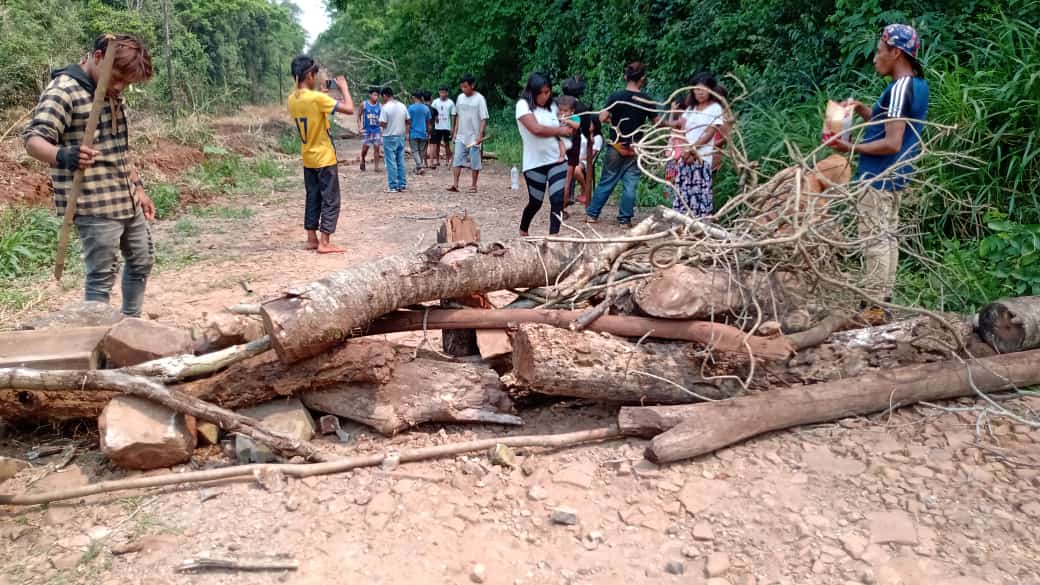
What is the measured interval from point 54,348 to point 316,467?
4.67 ft

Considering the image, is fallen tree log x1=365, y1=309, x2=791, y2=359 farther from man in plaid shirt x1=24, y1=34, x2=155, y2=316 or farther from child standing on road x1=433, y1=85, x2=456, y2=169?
child standing on road x1=433, y1=85, x2=456, y2=169

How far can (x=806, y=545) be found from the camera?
2287 mm

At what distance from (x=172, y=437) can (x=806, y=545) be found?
245cm

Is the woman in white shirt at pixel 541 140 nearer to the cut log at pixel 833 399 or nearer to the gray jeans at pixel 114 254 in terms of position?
the gray jeans at pixel 114 254

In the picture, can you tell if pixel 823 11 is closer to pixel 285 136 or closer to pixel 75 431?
pixel 75 431

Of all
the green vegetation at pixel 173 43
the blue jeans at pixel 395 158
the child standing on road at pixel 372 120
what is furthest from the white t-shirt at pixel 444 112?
the green vegetation at pixel 173 43

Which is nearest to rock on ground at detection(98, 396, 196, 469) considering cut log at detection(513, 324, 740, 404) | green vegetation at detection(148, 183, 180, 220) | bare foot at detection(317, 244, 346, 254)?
cut log at detection(513, 324, 740, 404)

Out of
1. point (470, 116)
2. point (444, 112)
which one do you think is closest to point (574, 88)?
point (470, 116)

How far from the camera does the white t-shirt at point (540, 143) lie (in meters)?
5.95

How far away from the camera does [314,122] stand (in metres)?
6.12

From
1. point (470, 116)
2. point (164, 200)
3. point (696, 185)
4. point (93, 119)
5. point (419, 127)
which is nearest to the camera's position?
point (93, 119)

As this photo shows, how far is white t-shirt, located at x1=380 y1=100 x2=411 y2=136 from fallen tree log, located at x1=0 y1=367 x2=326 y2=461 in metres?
8.24

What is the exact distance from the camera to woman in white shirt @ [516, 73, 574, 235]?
5887 mm

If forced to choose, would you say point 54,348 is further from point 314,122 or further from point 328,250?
point 328,250
